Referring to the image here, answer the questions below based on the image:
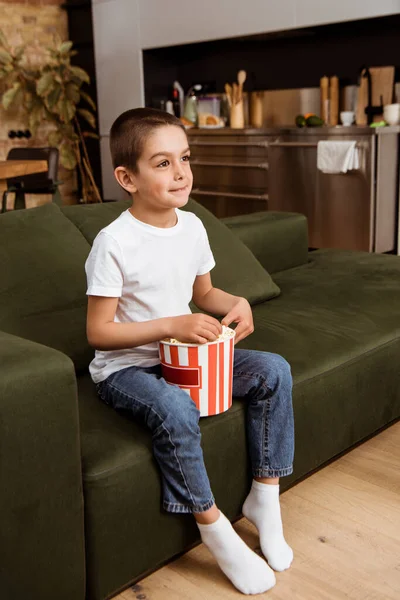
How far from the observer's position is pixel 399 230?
15.0 feet

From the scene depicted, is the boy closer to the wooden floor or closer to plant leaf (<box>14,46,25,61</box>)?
the wooden floor

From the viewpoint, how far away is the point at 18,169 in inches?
148

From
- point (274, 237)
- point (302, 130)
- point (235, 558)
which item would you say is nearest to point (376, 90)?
point (302, 130)

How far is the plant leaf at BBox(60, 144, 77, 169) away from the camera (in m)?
6.33

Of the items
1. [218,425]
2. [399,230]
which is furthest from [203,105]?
[218,425]

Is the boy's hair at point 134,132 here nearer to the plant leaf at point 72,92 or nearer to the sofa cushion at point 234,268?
the sofa cushion at point 234,268

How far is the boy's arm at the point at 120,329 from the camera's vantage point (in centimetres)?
138

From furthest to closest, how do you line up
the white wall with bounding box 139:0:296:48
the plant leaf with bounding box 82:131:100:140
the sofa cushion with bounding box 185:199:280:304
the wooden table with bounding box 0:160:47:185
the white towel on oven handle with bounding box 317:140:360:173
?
the plant leaf with bounding box 82:131:100:140
the white wall with bounding box 139:0:296:48
the white towel on oven handle with bounding box 317:140:360:173
the wooden table with bounding box 0:160:47:185
the sofa cushion with bounding box 185:199:280:304

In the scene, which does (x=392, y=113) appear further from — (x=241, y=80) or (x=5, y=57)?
(x=5, y=57)

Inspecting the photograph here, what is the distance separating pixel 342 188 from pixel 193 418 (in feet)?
11.5

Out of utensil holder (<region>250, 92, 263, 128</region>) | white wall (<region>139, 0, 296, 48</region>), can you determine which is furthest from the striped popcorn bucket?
utensil holder (<region>250, 92, 263, 128</region>)

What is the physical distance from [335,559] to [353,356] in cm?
53

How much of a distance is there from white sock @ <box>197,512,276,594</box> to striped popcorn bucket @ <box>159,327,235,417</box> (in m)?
0.23

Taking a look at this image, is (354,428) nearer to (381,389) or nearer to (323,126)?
(381,389)
